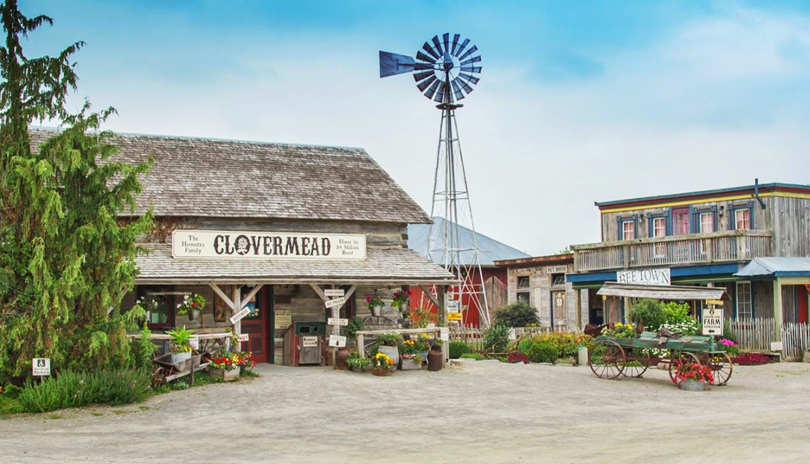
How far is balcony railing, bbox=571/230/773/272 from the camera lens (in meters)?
29.1

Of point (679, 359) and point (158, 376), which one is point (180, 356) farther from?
point (679, 359)

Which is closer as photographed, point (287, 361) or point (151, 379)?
point (151, 379)

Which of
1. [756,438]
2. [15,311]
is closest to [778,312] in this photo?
[756,438]

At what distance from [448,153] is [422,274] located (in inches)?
389

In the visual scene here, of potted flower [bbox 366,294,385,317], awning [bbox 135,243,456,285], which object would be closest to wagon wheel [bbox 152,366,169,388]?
awning [bbox 135,243,456,285]

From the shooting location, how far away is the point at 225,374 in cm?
2100

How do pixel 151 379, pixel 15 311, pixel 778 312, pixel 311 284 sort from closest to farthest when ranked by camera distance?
pixel 15 311
pixel 151 379
pixel 311 284
pixel 778 312

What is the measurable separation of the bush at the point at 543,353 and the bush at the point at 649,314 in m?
2.25

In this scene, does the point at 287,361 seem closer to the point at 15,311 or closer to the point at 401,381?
the point at 401,381

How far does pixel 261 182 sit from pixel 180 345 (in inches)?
267

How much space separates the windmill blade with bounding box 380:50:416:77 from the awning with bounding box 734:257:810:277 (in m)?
12.2

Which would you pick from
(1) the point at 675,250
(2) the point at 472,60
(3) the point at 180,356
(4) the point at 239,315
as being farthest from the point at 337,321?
(2) the point at 472,60

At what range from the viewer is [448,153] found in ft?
111

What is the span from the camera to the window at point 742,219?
31.0 m
